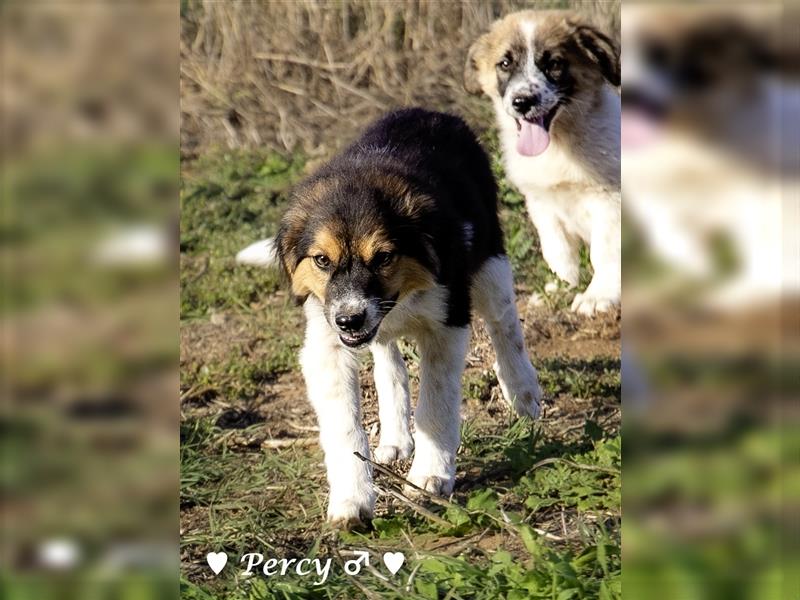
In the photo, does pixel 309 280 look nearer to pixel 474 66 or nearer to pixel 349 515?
pixel 349 515

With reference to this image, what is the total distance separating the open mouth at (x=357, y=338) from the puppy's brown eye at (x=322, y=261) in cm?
31

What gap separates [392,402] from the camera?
5.27 m

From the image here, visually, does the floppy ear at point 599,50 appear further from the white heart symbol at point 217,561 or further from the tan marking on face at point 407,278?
the white heart symbol at point 217,561

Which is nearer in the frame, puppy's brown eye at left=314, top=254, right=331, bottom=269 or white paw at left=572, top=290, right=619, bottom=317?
puppy's brown eye at left=314, top=254, right=331, bottom=269

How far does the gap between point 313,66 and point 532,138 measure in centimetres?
422

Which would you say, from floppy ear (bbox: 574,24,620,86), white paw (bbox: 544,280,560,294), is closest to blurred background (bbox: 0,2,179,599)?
floppy ear (bbox: 574,24,620,86)

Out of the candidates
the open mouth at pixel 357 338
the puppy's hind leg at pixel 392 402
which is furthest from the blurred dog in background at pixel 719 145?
the puppy's hind leg at pixel 392 402

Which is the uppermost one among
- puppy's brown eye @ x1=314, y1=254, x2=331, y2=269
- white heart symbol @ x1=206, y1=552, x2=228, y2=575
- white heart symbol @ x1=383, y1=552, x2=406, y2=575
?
puppy's brown eye @ x1=314, y1=254, x2=331, y2=269

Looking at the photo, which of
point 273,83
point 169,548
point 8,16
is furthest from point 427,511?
point 273,83

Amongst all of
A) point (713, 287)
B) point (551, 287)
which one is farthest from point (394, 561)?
point (551, 287)

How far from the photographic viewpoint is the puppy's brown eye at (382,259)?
172 inches

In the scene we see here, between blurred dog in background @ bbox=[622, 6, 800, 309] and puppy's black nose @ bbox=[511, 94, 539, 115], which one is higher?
puppy's black nose @ bbox=[511, 94, 539, 115]

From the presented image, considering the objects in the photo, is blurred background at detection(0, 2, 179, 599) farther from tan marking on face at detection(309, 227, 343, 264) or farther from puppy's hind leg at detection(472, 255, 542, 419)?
puppy's hind leg at detection(472, 255, 542, 419)

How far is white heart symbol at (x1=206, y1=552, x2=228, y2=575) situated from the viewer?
362cm
